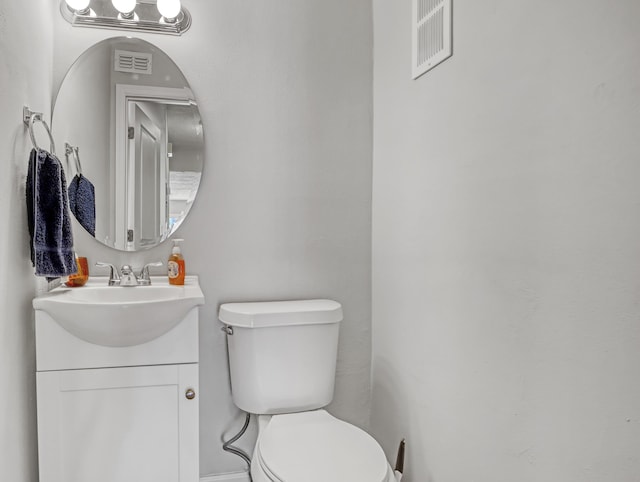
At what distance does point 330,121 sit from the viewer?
2.04 meters

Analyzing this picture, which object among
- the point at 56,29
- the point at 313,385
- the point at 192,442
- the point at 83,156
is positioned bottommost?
the point at 192,442

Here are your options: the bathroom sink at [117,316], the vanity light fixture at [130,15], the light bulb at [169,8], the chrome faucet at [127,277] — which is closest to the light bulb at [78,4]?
the vanity light fixture at [130,15]

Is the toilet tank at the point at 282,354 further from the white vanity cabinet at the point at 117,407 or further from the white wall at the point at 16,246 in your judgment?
the white wall at the point at 16,246

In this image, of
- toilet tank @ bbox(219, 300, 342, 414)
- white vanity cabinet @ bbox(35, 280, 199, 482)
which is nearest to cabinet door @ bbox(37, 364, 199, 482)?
white vanity cabinet @ bbox(35, 280, 199, 482)

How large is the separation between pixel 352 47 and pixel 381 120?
14.3 inches

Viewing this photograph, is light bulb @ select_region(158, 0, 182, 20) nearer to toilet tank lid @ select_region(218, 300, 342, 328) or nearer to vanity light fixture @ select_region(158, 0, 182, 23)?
vanity light fixture @ select_region(158, 0, 182, 23)

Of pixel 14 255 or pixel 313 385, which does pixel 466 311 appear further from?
pixel 14 255

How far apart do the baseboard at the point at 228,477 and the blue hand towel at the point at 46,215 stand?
1.04 meters

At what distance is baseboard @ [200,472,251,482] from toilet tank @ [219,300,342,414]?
38 cm

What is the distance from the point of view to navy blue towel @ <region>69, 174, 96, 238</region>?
1771mm

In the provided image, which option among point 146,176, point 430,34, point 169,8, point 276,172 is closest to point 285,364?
point 276,172

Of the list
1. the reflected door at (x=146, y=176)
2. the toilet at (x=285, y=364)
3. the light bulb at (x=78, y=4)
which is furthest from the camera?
the reflected door at (x=146, y=176)

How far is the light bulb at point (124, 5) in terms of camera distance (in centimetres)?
178

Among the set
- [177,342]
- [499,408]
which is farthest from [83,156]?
[499,408]
